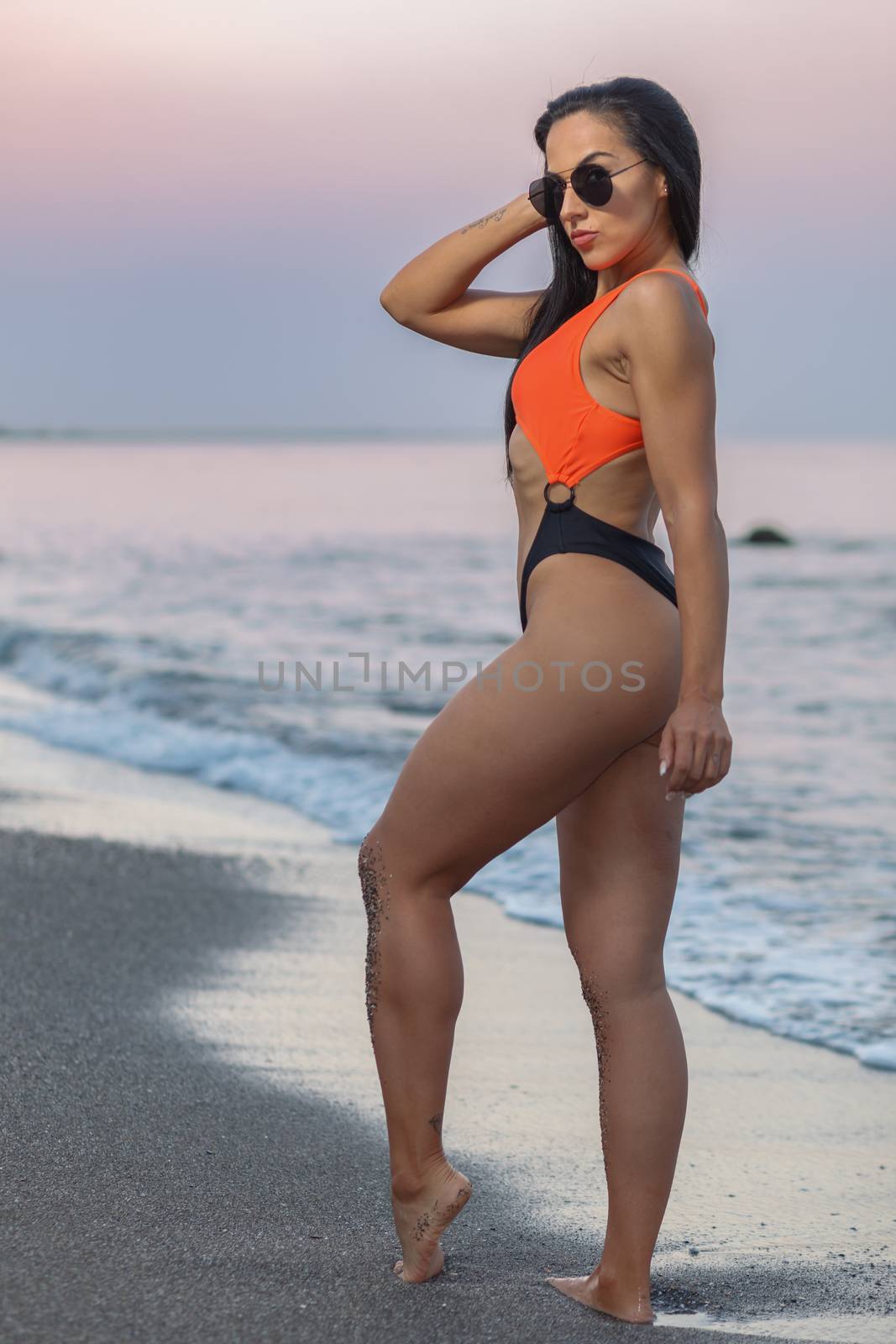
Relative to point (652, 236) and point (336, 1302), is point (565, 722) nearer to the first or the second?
point (652, 236)

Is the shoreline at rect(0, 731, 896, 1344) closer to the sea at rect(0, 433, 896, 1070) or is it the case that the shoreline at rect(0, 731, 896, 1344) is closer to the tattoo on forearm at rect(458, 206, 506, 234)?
the sea at rect(0, 433, 896, 1070)

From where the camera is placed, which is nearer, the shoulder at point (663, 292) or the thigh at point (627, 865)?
the shoulder at point (663, 292)

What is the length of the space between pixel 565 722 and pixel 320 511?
33235 millimetres

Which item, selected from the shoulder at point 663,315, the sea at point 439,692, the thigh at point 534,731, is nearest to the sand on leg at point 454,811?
the thigh at point 534,731

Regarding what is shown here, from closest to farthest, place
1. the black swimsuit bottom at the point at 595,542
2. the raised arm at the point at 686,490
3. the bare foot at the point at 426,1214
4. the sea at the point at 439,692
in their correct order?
the raised arm at the point at 686,490, the black swimsuit bottom at the point at 595,542, the bare foot at the point at 426,1214, the sea at the point at 439,692

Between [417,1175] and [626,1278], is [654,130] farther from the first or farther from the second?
[626,1278]

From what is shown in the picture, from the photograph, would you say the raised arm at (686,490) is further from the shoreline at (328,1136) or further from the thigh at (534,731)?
the shoreline at (328,1136)

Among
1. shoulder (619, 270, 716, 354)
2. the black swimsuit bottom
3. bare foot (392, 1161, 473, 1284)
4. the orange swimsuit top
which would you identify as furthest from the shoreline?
shoulder (619, 270, 716, 354)

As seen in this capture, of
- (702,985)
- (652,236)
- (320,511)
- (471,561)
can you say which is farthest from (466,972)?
(320,511)

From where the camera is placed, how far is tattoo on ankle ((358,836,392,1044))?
90.4 inches

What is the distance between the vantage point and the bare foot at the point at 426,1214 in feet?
7.60

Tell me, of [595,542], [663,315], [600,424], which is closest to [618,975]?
[595,542]

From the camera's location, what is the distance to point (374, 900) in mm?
2318

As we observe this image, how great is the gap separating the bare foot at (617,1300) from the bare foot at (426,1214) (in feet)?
0.82
